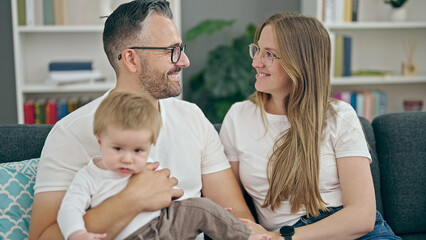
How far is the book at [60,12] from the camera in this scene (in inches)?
137

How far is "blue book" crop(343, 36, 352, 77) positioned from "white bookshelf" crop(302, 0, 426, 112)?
0.24 feet

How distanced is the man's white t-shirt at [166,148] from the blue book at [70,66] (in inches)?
73.9

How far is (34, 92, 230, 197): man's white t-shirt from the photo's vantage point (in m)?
1.53

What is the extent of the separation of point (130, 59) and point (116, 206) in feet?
1.81

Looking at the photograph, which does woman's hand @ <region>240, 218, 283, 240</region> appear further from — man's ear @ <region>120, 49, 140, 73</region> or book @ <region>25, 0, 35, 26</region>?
book @ <region>25, 0, 35, 26</region>

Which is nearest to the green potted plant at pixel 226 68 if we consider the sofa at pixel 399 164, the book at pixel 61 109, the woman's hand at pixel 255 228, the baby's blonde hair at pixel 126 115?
the book at pixel 61 109

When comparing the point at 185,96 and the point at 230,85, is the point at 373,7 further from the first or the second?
the point at 185,96

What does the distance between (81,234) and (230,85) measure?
2.42m

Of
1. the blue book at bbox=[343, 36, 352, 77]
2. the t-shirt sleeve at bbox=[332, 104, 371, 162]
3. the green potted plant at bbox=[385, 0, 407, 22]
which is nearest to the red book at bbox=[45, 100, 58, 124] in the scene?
the blue book at bbox=[343, 36, 352, 77]

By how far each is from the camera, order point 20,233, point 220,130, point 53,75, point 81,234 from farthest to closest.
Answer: point 53,75, point 220,130, point 20,233, point 81,234

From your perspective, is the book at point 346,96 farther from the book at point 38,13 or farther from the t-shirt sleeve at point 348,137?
the book at point 38,13

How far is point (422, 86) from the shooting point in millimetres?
4113

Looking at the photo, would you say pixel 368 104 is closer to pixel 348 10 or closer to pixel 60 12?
pixel 348 10

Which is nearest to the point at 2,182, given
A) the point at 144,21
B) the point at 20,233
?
the point at 20,233
